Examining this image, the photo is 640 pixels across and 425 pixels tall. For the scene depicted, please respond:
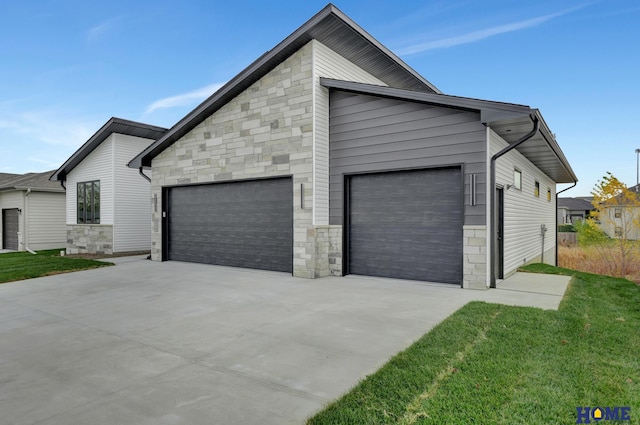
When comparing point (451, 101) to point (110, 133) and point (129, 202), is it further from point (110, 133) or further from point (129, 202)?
point (110, 133)

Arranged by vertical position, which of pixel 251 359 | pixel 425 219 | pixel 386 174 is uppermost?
pixel 386 174

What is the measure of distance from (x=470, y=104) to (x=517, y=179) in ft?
12.4

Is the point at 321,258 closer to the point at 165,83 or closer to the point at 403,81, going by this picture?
the point at 403,81

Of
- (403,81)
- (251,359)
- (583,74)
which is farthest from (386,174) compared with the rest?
(583,74)

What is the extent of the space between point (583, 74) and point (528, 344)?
17454 millimetres

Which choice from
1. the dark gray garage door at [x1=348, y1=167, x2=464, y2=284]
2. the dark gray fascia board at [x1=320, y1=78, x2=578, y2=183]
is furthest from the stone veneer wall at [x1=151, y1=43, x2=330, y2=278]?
the dark gray garage door at [x1=348, y1=167, x2=464, y2=284]

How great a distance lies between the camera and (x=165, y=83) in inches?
741

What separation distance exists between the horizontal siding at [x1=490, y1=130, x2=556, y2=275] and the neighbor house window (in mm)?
15277

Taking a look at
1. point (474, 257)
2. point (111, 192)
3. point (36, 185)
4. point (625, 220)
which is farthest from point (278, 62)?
point (36, 185)

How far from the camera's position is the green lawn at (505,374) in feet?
7.78

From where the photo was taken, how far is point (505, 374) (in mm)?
2945

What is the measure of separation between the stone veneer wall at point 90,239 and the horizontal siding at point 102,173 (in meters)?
0.37

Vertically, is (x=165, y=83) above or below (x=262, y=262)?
above
